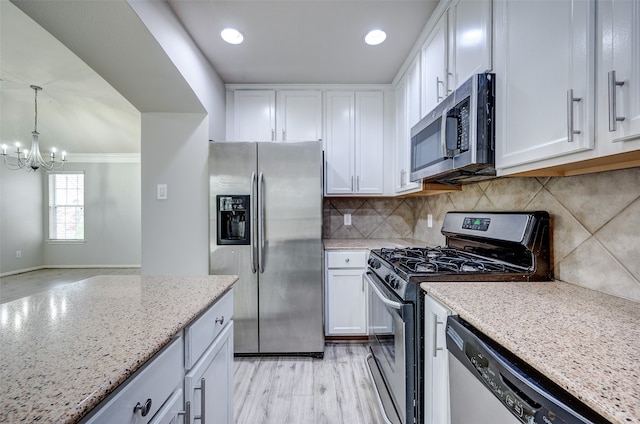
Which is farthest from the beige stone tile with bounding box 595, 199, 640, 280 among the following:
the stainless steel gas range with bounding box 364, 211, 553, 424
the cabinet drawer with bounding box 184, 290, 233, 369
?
the cabinet drawer with bounding box 184, 290, 233, 369

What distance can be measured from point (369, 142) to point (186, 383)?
2.40m

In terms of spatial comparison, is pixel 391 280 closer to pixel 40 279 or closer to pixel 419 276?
pixel 419 276

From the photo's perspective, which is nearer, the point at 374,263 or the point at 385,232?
the point at 374,263

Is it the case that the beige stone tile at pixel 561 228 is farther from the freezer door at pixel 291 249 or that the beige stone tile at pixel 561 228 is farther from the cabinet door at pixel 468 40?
the freezer door at pixel 291 249

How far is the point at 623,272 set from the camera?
3.13ft

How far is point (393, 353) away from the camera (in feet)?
4.43

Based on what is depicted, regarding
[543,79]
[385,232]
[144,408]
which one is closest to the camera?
[144,408]

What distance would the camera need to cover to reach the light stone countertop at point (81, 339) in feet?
1.53

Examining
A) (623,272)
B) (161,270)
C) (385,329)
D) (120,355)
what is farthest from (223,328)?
(623,272)

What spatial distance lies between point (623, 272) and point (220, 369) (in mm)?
1552

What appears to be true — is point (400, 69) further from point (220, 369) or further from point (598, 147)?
point (220, 369)

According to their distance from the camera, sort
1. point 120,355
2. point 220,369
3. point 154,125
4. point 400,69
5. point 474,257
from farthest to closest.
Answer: point 400,69
point 154,125
point 474,257
point 220,369
point 120,355

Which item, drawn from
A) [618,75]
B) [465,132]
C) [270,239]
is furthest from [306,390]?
[618,75]

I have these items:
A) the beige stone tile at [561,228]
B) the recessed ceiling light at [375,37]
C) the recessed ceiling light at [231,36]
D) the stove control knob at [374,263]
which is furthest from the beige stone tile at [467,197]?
the recessed ceiling light at [231,36]
